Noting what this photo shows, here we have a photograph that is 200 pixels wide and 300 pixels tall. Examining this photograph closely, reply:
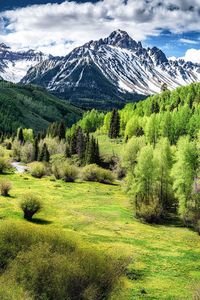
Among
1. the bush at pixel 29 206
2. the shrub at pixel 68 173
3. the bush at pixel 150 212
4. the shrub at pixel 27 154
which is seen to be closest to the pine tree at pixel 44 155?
the shrub at pixel 27 154

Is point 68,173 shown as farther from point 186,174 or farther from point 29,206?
point 29,206

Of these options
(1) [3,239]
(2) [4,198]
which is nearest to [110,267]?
(1) [3,239]

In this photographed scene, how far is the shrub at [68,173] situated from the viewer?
396 ft

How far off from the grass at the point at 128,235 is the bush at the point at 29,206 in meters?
1.41

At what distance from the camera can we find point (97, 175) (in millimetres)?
126375

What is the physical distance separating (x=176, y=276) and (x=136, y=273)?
4806 millimetres

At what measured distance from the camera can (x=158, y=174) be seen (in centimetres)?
8406

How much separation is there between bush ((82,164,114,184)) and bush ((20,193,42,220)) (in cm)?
6095

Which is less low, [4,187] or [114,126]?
[114,126]

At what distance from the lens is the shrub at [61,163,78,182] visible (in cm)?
12069

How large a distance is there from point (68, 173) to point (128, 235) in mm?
61304

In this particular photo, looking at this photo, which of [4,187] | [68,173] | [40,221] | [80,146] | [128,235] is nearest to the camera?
[128,235]

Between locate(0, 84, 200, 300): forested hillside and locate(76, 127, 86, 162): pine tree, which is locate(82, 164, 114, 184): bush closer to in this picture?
locate(0, 84, 200, 300): forested hillside

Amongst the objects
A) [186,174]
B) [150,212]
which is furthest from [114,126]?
[150,212]
